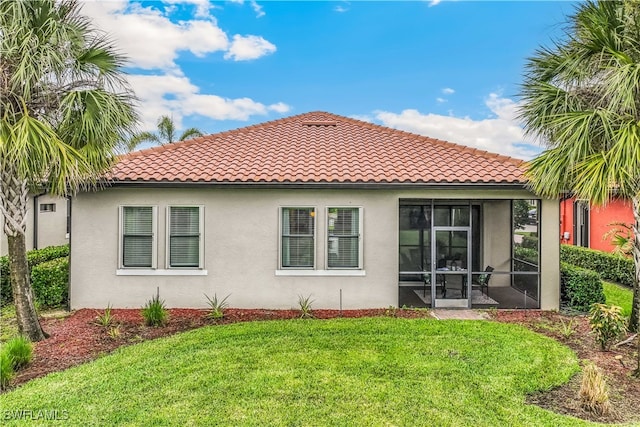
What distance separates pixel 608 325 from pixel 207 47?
18692mm

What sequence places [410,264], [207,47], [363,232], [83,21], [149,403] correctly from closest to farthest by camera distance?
1. [149,403]
2. [83,21]
3. [363,232]
4. [410,264]
5. [207,47]

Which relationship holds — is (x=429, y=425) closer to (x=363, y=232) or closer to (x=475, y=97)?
(x=363, y=232)

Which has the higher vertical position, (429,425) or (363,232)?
(363,232)

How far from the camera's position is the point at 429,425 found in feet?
14.6

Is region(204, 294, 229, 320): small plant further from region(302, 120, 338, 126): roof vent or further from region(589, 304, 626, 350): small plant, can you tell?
region(302, 120, 338, 126): roof vent

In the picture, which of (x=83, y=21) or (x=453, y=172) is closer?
(x=83, y=21)

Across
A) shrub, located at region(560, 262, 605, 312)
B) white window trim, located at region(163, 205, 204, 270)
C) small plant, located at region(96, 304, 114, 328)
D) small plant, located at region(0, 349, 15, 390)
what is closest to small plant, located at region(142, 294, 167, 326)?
small plant, located at region(96, 304, 114, 328)

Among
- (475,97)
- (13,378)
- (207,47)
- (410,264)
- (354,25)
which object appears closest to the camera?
(13,378)

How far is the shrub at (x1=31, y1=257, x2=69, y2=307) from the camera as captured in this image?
9875 mm

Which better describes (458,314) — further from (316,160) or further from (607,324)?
(316,160)

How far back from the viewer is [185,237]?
32.6ft

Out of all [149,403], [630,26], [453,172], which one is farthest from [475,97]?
[149,403]

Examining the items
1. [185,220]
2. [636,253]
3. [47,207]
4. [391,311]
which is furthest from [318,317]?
[47,207]

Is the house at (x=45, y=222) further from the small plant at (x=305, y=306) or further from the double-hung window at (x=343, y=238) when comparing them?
the double-hung window at (x=343, y=238)
